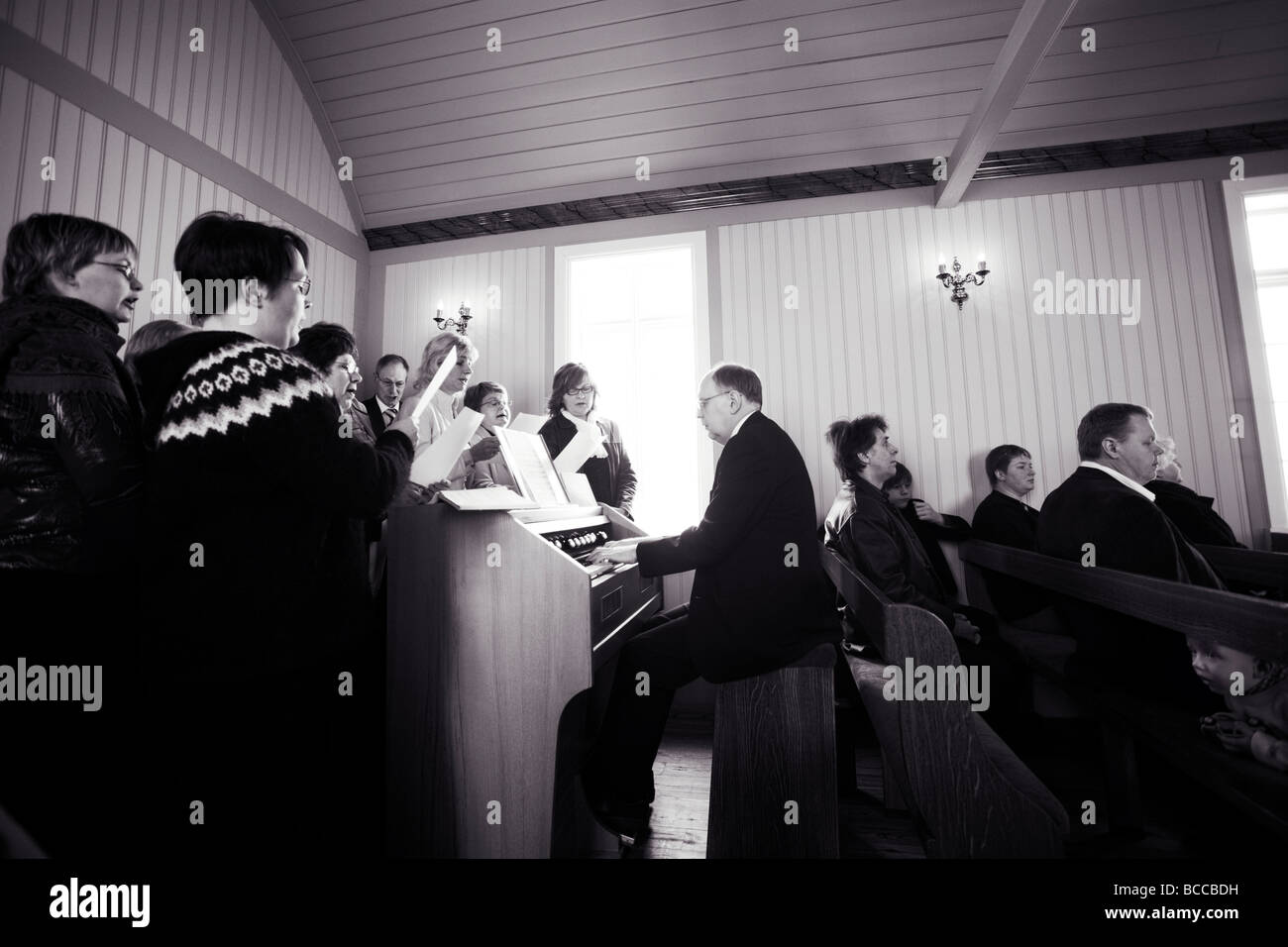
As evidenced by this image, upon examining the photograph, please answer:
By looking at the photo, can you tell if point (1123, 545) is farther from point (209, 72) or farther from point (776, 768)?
point (209, 72)

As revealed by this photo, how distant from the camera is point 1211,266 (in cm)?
389

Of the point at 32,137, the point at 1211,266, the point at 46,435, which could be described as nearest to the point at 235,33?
→ the point at 32,137

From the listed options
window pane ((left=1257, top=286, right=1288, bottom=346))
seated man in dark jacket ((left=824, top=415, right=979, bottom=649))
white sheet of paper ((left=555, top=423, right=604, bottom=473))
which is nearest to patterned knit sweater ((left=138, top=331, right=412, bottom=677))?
white sheet of paper ((left=555, top=423, right=604, bottom=473))

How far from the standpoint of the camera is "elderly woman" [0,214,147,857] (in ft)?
3.84

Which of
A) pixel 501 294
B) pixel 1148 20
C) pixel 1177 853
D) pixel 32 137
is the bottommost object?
pixel 1177 853

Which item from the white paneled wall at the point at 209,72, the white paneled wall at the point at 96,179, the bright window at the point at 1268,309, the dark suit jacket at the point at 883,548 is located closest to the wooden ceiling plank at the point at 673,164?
the white paneled wall at the point at 209,72

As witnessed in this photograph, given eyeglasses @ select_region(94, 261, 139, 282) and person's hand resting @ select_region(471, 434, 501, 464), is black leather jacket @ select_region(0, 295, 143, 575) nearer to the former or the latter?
eyeglasses @ select_region(94, 261, 139, 282)

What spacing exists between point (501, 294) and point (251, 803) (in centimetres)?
413

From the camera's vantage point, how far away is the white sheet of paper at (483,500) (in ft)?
5.69

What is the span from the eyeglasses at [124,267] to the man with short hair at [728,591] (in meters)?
1.51

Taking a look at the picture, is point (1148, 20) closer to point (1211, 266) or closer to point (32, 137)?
point (1211, 266)

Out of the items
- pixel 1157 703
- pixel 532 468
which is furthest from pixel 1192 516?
pixel 532 468

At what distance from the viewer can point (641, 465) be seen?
4465 mm
